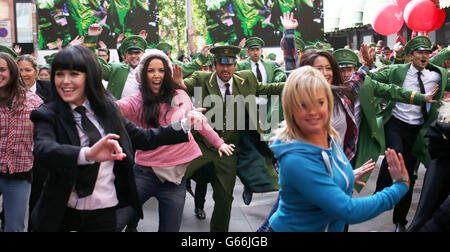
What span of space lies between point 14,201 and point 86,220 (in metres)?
1.50

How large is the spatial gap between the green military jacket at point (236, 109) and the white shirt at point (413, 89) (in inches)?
66.7

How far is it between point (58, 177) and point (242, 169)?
3.03 meters

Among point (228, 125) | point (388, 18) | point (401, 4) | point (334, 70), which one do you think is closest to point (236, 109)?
point (228, 125)

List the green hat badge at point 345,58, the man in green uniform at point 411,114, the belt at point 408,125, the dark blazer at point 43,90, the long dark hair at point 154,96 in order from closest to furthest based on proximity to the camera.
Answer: the long dark hair at point 154,96
the dark blazer at point 43,90
the green hat badge at point 345,58
the man in green uniform at point 411,114
the belt at point 408,125

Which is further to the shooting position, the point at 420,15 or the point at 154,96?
the point at 420,15

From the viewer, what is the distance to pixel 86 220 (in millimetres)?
2758

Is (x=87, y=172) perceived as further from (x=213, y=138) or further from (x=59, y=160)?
(x=213, y=138)

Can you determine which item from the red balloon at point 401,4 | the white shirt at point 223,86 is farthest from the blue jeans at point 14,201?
the red balloon at point 401,4

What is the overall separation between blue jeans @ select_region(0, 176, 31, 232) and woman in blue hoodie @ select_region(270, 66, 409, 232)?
7.74 ft

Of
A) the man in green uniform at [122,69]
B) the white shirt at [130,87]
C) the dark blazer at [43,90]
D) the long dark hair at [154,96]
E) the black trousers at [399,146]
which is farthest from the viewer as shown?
the white shirt at [130,87]

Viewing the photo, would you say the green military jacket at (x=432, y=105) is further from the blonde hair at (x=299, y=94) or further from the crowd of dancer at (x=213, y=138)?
the blonde hair at (x=299, y=94)

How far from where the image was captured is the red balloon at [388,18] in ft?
35.5
